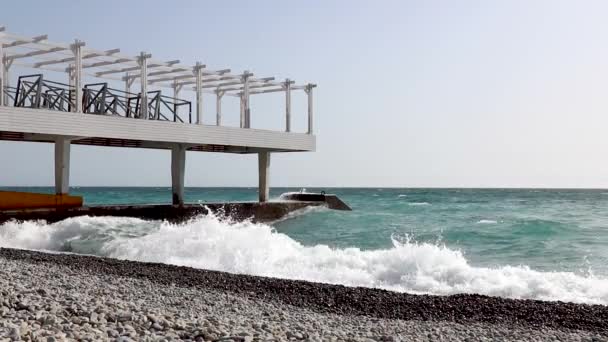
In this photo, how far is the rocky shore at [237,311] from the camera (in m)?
6.38

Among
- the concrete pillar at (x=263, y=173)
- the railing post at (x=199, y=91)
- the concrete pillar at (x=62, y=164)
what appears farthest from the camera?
the concrete pillar at (x=263, y=173)

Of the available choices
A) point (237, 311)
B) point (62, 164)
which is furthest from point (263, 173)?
point (237, 311)

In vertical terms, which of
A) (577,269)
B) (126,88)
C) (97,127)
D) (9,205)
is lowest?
(577,269)

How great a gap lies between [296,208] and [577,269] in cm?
1659

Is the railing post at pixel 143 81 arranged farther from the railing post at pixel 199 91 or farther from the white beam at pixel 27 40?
the white beam at pixel 27 40

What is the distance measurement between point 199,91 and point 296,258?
10.7 m

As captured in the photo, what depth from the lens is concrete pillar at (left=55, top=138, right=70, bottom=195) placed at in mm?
22109

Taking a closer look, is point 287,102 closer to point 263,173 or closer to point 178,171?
point 263,173

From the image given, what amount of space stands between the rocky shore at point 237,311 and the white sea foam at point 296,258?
2162 mm

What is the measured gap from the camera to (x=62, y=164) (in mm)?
22266

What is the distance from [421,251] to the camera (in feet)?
46.3

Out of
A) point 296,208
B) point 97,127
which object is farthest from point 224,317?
point 296,208

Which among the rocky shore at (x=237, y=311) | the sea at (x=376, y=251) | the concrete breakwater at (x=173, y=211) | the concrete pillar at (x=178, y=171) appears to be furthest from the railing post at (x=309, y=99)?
the rocky shore at (x=237, y=311)

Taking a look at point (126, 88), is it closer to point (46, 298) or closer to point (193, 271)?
point (193, 271)
